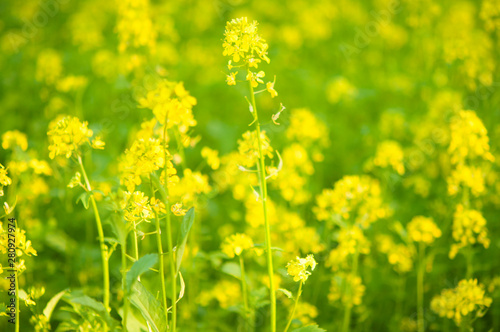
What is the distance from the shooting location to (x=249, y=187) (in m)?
3.81

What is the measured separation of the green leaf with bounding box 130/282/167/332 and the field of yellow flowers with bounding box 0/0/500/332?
1 cm

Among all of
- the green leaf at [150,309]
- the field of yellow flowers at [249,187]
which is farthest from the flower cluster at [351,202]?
the green leaf at [150,309]

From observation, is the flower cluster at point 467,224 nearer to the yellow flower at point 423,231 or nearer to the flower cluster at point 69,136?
the yellow flower at point 423,231

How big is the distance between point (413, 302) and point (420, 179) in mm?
1330

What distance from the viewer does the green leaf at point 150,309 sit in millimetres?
1989

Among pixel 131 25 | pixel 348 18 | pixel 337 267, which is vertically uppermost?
pixel 348 18

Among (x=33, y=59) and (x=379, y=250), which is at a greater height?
(x=33, y=59)

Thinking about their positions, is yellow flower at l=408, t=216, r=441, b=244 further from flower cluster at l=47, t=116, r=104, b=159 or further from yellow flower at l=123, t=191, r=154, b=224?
flower cluster at l=47, t=116, r=104, b=159

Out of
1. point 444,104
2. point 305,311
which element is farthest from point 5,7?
point 305,311

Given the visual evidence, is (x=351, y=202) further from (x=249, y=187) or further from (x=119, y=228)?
(x=119, y=228)

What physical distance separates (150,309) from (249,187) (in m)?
1.90

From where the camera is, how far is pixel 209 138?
554 cm

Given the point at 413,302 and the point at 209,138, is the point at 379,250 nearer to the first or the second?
the point at 413,302

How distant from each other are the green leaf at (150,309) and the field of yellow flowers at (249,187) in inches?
0.4
